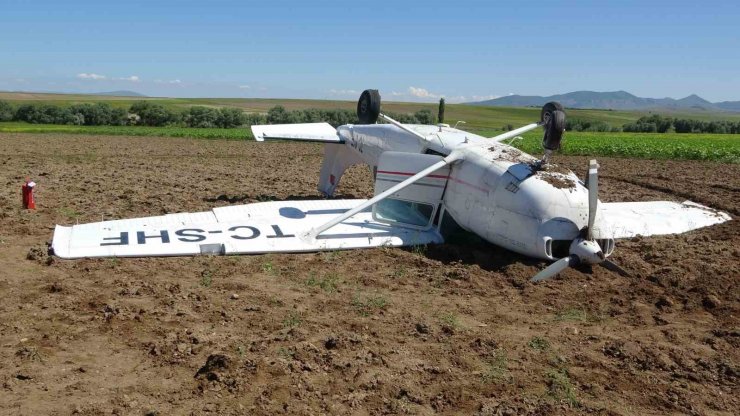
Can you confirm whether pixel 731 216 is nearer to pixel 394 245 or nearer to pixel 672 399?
pixel 394 245

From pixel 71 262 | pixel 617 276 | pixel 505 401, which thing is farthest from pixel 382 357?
pixel 71 262

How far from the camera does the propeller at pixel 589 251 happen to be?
365 inches

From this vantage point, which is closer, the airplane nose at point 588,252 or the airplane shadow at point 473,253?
the airplane nose at point 588,252

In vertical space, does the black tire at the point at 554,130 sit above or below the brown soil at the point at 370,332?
above

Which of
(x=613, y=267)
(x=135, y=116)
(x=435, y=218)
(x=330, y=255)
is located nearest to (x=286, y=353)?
(x=330, y=255)

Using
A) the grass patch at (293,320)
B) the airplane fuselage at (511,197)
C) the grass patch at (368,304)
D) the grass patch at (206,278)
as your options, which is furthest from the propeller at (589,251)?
the grass patch at (206,278)

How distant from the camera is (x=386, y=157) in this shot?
40.0ft

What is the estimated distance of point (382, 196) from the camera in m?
10.8

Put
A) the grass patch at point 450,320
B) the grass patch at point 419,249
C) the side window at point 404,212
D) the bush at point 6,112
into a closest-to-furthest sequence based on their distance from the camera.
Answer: the grass patch at point 450,320 → the grass patch at point 419,249 → the side window at point 404,212 → the bush at point 6,112

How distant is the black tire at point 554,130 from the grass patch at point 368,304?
3972mm

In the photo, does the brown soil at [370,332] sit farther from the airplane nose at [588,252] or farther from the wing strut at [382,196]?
the wing strut at [382,196]

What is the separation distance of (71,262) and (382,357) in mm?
5838

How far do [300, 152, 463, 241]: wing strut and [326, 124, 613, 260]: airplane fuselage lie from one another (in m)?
0.21

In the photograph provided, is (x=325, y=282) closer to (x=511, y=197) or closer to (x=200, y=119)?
(x=511, y=197)
